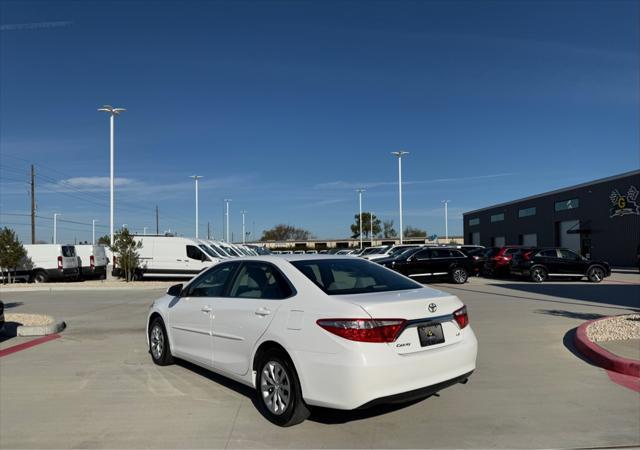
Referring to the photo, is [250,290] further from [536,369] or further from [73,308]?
[73,308]

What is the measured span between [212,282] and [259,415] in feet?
6.18

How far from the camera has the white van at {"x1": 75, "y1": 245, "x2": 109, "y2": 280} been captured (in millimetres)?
26969

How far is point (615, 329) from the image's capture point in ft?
29.5

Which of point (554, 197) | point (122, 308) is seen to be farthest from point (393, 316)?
point (554, 197)

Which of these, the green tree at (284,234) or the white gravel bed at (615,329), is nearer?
the white gravel bed at (615,329)

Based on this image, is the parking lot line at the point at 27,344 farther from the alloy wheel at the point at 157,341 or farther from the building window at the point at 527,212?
the building window at the point at 527,212

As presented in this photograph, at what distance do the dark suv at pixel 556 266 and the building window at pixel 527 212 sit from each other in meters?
32.2

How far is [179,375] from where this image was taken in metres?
6.79

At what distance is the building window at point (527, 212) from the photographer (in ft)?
177

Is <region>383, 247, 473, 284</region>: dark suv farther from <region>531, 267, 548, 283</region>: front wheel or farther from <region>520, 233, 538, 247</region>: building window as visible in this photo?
<region>520, 233, 538, 247</region>: building window

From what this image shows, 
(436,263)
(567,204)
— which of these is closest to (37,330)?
(436,263)

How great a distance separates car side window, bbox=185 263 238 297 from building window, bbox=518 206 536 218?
52945 mm

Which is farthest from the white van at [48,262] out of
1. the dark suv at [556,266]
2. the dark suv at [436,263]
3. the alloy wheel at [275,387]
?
the alloy wheel at [275,387]

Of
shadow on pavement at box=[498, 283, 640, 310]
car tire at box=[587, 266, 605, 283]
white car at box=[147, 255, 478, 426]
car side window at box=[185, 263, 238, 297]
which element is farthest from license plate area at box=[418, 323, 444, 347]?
car tire at box=[587, 266, 605, 283]
